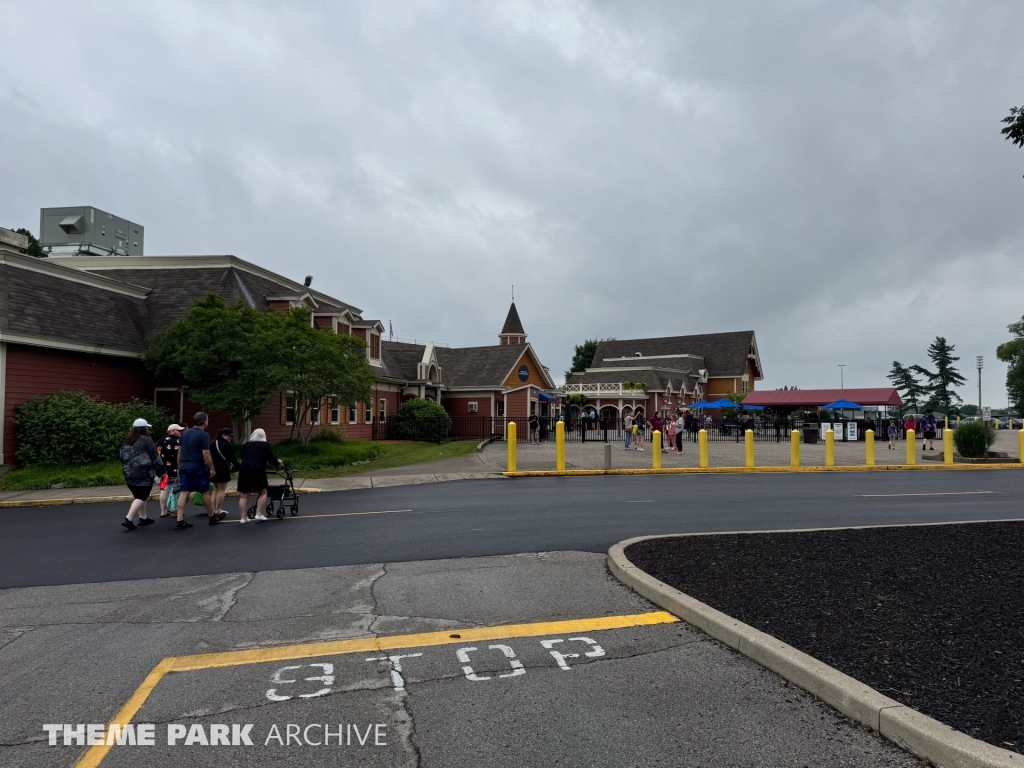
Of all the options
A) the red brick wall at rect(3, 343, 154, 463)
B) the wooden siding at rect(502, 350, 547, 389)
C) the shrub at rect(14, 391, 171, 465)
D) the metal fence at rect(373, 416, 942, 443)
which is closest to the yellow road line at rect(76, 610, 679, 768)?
the shrub at rect(14, 391, 171, 465)

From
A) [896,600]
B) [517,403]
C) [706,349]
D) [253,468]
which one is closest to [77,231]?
[517,403]

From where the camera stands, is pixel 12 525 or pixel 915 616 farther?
pixel 12 525

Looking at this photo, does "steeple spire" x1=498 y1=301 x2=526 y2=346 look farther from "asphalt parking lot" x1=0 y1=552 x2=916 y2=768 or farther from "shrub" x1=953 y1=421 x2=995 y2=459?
"asphalt parking lot" x1=0 y1=552 x2=916 y2=768

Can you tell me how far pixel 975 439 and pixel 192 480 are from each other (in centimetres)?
2558

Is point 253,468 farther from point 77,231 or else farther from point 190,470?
point 77,231

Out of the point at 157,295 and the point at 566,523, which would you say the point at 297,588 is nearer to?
the point at 566,523

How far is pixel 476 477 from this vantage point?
19078 millimetres

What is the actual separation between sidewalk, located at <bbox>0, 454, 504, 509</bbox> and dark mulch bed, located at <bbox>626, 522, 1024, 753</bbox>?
1056 cm

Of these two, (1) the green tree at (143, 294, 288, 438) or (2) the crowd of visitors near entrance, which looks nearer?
(2) the crowd of visitors near entrance

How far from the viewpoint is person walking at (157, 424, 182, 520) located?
40.9 ft

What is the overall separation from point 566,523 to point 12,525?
9808 mm

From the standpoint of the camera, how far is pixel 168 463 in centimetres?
1255

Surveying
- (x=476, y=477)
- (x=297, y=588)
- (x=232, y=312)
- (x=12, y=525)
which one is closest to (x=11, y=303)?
(x=232, y=312)

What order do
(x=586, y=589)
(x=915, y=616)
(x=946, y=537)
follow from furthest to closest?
(x=946, y=537) < (x=586, y=589) < (x=915, y=616)
